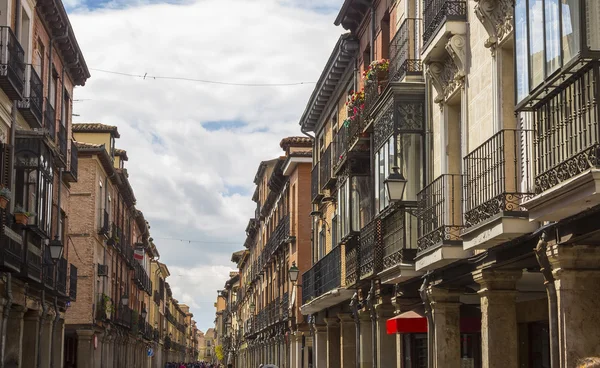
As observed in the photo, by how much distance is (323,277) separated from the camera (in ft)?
95.2

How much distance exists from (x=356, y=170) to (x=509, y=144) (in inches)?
418

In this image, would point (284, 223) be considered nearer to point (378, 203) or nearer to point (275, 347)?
point (275, 347)

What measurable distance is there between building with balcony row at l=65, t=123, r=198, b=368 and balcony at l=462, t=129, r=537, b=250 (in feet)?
84.5

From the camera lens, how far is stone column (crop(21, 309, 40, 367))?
26.8m

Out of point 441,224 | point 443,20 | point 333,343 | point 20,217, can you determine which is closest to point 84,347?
point 333,343

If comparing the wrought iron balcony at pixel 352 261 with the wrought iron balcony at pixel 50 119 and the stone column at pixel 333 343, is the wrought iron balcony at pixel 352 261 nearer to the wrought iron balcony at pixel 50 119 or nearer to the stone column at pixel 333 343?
the stone column at pixel 333 343

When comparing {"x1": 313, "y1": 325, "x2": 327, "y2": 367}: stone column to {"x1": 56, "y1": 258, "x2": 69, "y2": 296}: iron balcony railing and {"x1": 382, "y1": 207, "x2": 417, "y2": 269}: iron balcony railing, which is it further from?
Answer: {"x1": 382, "y1": 207, "x2": 417, "y2": 269}: iron balcony railing

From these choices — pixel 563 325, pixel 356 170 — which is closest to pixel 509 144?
pixel 563 325

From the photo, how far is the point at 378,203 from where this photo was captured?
20.9 meters

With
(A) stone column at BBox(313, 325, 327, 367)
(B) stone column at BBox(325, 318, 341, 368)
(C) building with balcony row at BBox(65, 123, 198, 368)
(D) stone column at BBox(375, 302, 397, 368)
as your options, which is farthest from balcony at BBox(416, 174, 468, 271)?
(C) building with balcony row at BBox(65, 123, 198, 368)

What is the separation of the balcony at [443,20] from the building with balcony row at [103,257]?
22.8 meters

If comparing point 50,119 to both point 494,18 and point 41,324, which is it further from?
point 494,18

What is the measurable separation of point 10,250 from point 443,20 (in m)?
10.4

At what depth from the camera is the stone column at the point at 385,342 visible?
847 inches
